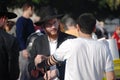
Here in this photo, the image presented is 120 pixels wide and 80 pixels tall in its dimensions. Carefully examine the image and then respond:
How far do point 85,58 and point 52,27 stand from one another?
1.25m

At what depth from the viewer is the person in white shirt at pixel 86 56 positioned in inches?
234

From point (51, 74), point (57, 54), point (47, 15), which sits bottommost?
point (51, 74)

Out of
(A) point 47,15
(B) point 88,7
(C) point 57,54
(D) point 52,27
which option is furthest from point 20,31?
(B) point 88,7

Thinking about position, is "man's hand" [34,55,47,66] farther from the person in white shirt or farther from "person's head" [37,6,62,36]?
the person in white shirt

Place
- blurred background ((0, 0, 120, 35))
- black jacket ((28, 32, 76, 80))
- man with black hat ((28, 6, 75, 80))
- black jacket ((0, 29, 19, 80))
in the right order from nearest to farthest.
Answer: black jacket ((0, 29, 19, 80)) → man with black hat ((28, 6, 75, 80)) → black jacket ((28, 32, 76, 80)) → blurred background ((0, 0, 120, 35))

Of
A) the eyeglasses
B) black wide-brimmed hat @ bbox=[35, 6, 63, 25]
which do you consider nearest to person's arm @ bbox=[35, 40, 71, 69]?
the eyeglasses

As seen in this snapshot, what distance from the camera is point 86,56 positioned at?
5953 mm

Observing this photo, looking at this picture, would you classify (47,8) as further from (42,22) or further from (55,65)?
(55,65)

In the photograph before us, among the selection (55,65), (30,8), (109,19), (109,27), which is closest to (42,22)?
(55,65)

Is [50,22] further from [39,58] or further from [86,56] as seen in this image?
[86,56]

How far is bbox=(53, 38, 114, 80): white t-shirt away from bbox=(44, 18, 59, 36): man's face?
1.04 metres

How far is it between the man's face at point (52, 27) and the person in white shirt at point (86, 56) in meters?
1.03

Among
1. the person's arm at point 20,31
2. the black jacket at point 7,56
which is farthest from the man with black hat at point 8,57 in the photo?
the person's arm at point 20,31

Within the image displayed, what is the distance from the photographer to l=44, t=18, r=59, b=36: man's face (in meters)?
7.03
